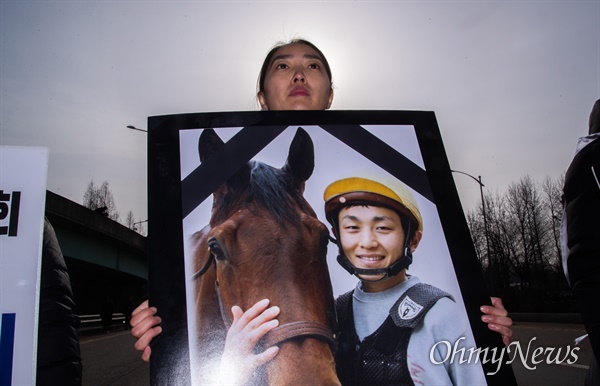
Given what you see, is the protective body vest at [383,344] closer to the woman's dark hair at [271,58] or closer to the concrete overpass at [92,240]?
the woman's dark hair at [271,58]

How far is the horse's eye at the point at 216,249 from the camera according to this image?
154 cm

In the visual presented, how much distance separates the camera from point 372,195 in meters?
1.71

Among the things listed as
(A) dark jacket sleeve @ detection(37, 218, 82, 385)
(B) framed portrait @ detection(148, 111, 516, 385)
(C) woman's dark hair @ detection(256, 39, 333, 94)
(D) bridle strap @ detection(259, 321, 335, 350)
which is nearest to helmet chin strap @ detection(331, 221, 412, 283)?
(B) framed portrait @ detection(148, 111, 516, 385)

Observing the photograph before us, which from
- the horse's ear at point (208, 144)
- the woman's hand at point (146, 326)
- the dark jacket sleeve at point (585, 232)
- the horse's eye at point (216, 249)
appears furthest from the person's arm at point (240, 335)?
the dark jacket sleeve at point (585, 232)

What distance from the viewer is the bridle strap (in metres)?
1.36

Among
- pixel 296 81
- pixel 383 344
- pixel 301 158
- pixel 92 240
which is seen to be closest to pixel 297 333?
pixel 383 344

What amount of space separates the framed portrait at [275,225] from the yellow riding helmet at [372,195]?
0.08 feet

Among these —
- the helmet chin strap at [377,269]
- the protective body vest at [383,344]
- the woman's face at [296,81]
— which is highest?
the woman's face at [296,81]

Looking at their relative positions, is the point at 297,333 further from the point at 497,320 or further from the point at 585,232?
the point at 585,232

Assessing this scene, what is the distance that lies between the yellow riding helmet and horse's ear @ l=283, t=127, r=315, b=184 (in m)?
0.12

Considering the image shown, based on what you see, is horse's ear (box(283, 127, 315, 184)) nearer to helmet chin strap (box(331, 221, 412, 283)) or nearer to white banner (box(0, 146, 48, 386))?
helmet chin strap (box(331, 221, 412, 283))

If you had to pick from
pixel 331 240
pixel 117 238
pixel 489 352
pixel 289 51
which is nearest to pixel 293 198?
pixel 331 240

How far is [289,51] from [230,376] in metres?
1.91

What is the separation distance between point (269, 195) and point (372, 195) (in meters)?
0.40
